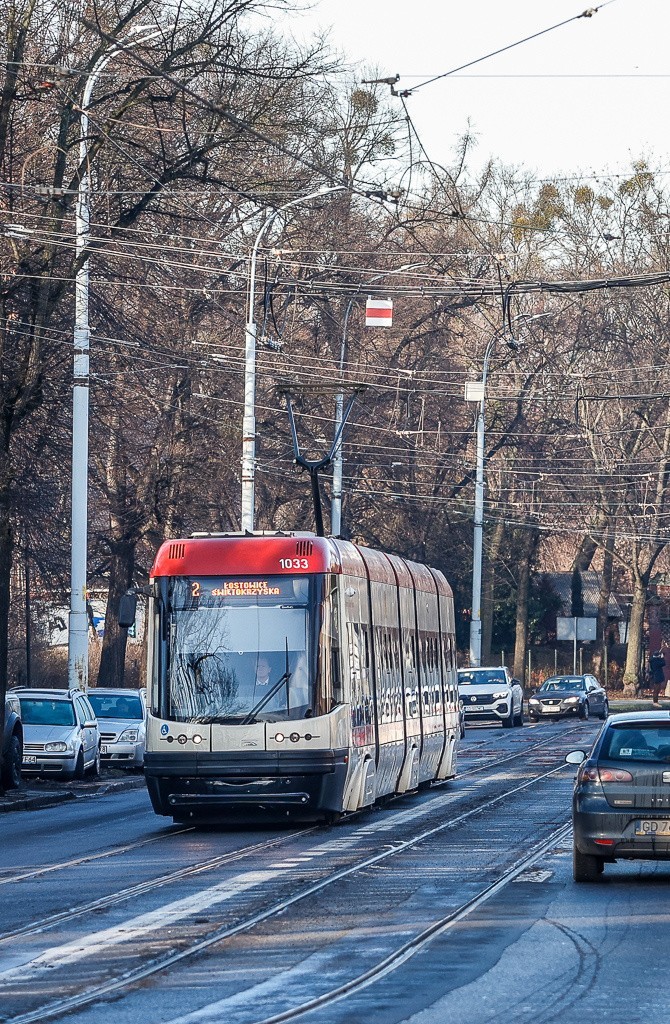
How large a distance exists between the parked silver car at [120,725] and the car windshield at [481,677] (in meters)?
19.6

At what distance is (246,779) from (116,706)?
15.2 metres

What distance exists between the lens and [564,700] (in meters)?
55.1

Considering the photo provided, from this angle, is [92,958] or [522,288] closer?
[92,958]

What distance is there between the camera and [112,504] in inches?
1672

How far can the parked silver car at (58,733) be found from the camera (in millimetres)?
27766

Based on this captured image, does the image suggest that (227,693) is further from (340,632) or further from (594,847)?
(594,847)

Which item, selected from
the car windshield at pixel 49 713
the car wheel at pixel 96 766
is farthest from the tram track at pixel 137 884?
the car wheel at pixel 96 766

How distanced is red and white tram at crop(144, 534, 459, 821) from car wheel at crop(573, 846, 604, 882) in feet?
15.3

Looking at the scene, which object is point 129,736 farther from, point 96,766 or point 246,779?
point 246,779

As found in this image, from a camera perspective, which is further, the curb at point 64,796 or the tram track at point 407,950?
the curb at point 64,796

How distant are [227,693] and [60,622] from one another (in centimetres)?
3656

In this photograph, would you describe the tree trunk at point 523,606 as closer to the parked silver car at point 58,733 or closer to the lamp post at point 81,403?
the parked silver car at point 58,733

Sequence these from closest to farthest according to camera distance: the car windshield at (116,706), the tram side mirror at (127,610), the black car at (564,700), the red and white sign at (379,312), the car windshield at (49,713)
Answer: the tram side mirror at (127,610) < the car windshield at (49,713) < the car windshield at (116,706) < the red and white sign at (379,312) < the black car at (564,700)

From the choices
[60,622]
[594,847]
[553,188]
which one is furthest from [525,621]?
[594,847]
